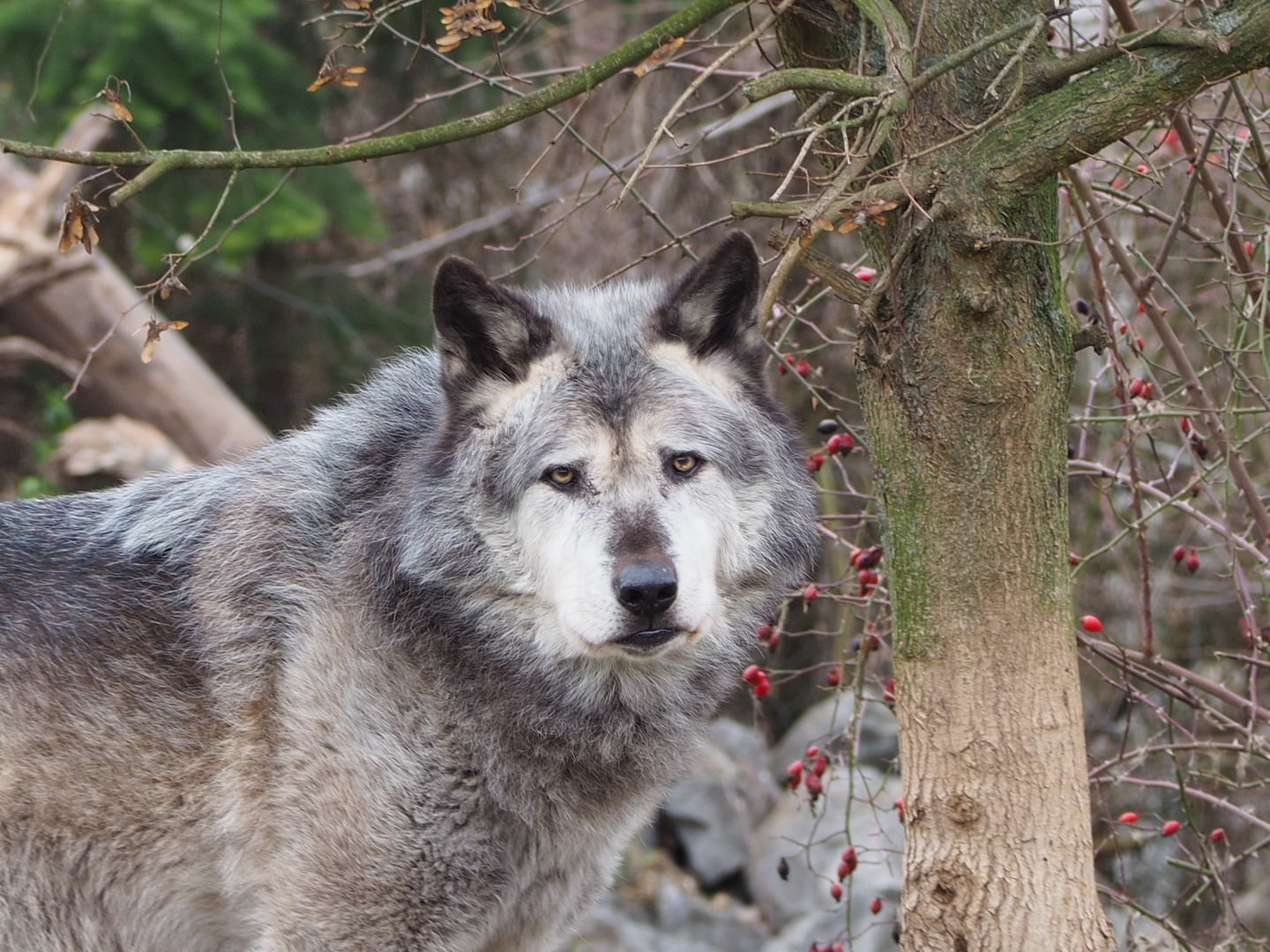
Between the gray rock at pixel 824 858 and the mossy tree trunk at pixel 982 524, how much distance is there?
360 centimetres

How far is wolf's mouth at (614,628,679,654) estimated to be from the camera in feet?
9.19

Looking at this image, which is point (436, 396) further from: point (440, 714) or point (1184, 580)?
point (1184, 580)

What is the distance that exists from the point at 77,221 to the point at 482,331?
1.00 m

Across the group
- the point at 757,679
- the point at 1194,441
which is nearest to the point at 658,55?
the point at 757,679

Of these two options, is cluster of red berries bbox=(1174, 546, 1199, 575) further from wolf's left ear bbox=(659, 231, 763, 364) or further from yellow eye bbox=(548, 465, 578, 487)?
yellow eye bbox=(548, 465, 578, 487)

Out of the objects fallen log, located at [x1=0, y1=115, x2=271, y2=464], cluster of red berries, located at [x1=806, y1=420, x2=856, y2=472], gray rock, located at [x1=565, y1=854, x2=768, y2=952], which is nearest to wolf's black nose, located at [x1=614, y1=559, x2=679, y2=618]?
cluster of red berries, located at [x1=806, y1=420, x2=856, y2=472]

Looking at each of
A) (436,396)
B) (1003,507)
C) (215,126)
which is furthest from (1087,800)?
(215,126)

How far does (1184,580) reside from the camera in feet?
25.1

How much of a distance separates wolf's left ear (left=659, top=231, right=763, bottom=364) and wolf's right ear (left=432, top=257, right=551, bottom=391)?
37 cm

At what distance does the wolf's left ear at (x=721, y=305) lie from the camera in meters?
3.13

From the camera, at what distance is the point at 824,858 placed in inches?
275

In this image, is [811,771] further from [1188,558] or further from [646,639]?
[1188,558]

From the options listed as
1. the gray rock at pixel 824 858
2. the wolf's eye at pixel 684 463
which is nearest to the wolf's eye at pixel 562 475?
the wolf's eye at pixel 684 463

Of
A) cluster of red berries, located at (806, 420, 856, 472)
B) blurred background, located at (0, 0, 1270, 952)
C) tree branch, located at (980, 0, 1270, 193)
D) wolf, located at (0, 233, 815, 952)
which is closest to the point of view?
tree branch, located at (980, 0, 1270, 193)
